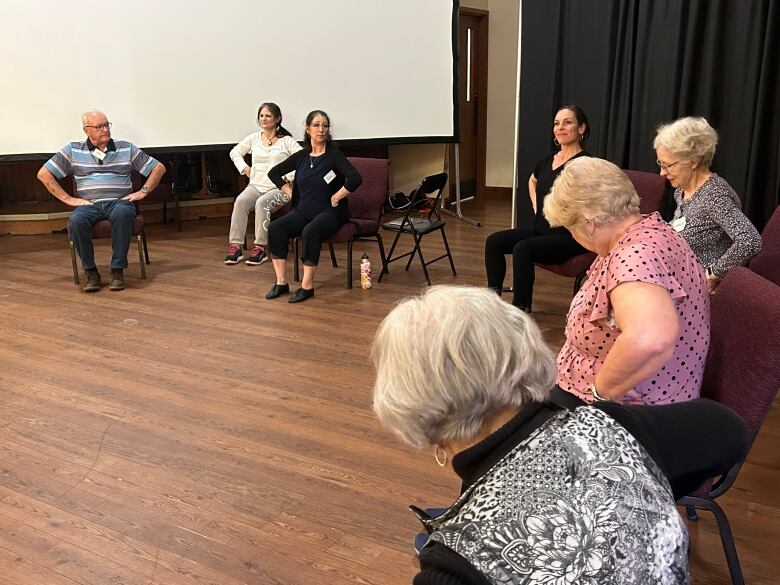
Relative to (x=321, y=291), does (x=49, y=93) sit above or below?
above

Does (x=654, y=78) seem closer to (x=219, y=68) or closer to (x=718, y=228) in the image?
(x=718, y=228)

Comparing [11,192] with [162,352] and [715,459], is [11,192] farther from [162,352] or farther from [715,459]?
[715,459]

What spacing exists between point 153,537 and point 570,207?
1593 mm

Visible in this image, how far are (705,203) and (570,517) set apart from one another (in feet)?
8.52

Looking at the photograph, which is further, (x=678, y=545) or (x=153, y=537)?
(x=153, y=537)

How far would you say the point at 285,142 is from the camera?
6.38m

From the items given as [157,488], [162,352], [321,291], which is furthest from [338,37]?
[157,488]

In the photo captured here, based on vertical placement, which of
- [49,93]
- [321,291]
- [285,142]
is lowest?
[321,291]

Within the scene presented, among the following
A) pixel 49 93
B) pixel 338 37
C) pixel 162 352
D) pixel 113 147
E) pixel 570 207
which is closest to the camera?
pixel 570 207

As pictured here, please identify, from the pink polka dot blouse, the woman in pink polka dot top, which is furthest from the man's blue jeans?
the pink polka dot blouse

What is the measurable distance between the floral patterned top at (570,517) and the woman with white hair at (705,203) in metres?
2.33

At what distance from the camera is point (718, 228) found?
3.27m

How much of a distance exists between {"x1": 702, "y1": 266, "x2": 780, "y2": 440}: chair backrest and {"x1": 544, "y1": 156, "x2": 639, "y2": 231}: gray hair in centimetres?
35

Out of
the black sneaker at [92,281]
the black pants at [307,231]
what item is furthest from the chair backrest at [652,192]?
the black sneaker at [92,281]
